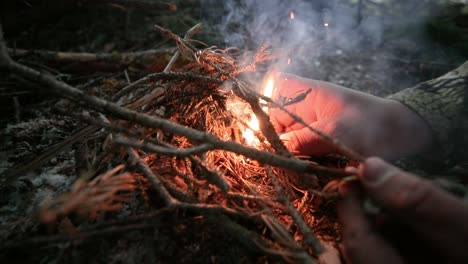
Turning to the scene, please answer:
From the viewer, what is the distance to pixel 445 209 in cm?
85

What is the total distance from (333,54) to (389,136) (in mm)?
3403

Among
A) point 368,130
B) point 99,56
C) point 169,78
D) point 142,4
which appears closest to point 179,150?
point 169,78

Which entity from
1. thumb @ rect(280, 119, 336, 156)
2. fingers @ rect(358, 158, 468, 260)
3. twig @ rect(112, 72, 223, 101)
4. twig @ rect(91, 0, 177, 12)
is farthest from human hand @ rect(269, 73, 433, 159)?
twig @ rect(91, 0, 177, 12)

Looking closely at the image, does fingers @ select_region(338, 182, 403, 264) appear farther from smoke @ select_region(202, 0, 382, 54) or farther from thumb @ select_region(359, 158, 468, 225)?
smoke @ select_region(202, 0, 382, 54)

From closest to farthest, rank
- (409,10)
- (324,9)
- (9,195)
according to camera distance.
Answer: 1. (9,195)
2. (324,9)
3. (409,10)

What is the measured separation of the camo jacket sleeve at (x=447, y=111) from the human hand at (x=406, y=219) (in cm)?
117

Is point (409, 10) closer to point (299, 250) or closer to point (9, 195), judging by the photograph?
point (299, 250)

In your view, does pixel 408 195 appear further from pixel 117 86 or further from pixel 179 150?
pixel 117 86

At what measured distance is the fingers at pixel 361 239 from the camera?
0.99 metres

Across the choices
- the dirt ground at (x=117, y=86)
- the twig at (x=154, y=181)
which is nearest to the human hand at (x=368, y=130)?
the dirt ground at (x=117, y=86)

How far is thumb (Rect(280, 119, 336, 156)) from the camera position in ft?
5.97

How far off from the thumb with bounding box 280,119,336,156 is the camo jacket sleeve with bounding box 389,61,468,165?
68cm

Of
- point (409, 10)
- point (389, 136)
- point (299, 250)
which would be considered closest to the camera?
point (299, 250)

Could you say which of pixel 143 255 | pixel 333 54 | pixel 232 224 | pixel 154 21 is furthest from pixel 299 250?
pixel 154 21
